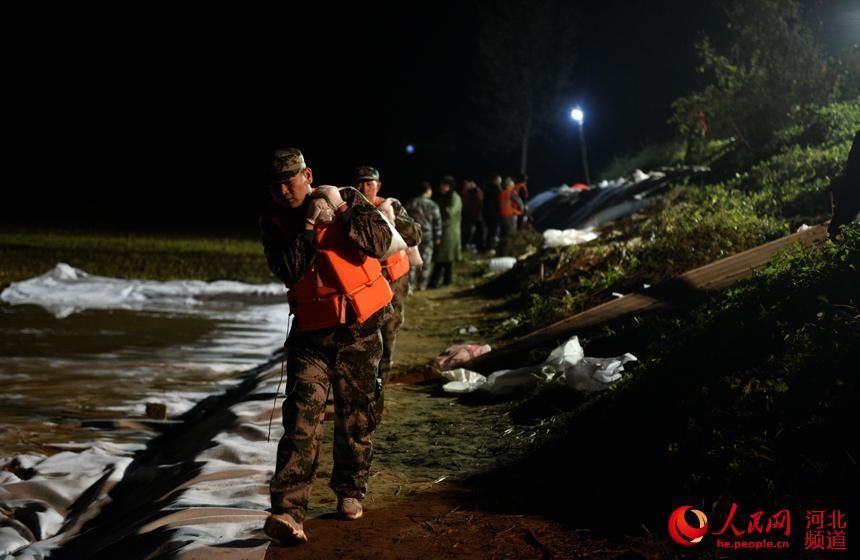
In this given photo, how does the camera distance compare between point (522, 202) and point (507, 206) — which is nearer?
point (507, 206)

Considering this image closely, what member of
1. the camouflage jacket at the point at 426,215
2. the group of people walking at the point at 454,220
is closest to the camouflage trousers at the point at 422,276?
the group of people walking at the point at 454,220

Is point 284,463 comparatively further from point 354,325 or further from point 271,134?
point 271,134

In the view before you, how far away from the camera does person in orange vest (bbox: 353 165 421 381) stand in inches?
281

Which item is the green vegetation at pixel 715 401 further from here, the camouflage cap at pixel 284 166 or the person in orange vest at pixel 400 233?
the camouflage cap at pixel 284 166

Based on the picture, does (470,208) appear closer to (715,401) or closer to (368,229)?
(715,401)

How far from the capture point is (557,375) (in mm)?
7547

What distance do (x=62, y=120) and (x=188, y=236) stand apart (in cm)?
3784

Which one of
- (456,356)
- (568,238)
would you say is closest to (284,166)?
(456,356)

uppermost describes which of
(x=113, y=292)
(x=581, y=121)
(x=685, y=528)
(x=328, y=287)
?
(x=581, y=121)

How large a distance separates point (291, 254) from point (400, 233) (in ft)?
8.18

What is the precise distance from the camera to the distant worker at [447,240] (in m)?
16.6

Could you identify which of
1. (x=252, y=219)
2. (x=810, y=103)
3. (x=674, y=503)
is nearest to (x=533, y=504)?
(x=674, y=503)

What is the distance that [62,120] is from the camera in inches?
2400

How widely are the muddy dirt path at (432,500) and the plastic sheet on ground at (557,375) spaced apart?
25 cm
